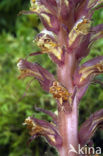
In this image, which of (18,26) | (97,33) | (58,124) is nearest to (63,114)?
(58,124)

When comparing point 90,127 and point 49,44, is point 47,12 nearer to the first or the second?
point 49,44

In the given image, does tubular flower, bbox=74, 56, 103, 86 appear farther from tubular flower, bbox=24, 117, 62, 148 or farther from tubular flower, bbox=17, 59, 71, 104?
tubular flower, bbox=24, 117, 62, 148

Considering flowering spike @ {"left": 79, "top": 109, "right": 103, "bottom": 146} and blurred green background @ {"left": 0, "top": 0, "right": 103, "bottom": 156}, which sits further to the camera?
blurred green background @ {"left": 0, "top": 0, "right": 103, "bottom": 156}

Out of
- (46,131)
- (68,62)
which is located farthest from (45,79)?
(46,131)

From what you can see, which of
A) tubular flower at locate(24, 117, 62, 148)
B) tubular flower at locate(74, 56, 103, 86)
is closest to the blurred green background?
tubular flower at locate(24, 117, 62, 148)

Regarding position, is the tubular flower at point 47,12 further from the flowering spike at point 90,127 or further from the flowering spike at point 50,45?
the flowering spike at point 90,127

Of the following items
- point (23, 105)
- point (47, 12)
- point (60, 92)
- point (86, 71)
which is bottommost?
point (60, 92)

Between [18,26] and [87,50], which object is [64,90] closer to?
[87,50]

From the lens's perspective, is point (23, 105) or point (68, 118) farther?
point (23, 105)
